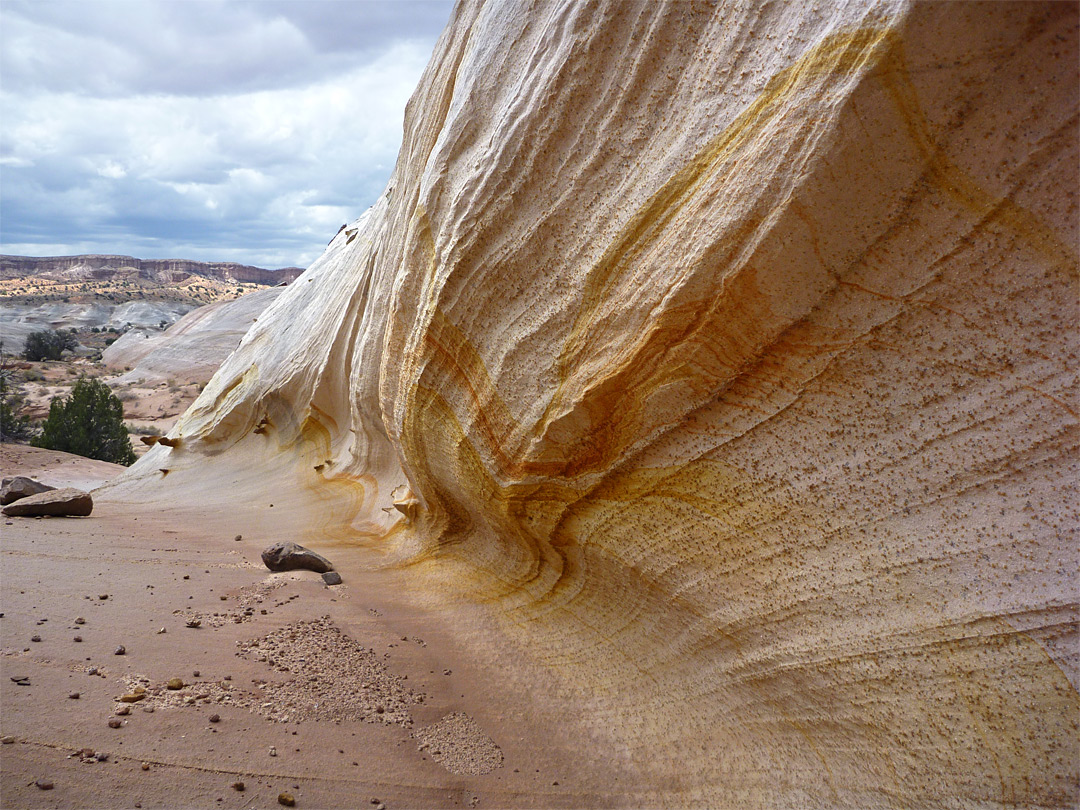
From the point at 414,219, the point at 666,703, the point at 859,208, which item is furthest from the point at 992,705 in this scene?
the point at 414,219

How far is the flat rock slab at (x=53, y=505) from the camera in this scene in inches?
215

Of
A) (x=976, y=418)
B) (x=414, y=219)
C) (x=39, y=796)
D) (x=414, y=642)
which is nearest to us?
(x=39, y=796)

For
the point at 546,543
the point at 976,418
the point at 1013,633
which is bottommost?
the point at 546,543

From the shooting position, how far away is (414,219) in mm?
4527

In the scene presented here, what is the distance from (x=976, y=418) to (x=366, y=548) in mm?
4780

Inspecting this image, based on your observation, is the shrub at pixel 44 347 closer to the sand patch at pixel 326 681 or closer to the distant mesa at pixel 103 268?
the sand patch at pixel 326 681

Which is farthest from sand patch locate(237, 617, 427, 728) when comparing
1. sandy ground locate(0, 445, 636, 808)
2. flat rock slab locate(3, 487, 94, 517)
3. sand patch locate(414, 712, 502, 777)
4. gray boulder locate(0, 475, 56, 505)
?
gray boulder locate(0, 475, 56, 505)

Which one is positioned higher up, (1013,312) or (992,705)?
(1013,312)

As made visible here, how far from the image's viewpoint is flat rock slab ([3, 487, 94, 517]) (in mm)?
5457

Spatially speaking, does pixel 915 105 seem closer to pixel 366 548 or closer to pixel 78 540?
pixel 366 548

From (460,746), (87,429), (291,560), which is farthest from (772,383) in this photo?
(87,429)

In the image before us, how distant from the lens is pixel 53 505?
221 inches

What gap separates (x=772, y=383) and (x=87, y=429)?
1384 centimetres

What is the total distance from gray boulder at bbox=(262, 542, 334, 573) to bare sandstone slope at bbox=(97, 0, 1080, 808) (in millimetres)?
1314
